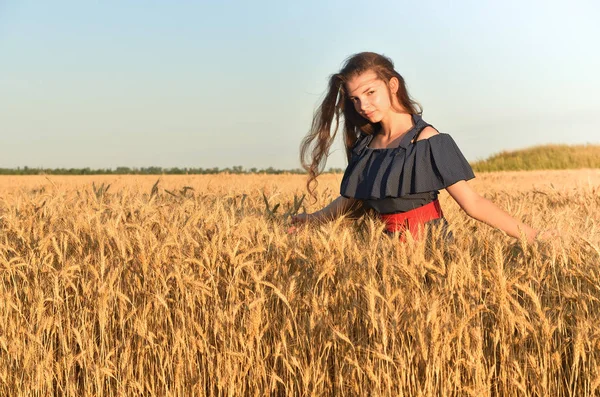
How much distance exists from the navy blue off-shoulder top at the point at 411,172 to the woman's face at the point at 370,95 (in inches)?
7.6

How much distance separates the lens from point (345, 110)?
3.77 metres

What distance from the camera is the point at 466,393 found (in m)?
1.97

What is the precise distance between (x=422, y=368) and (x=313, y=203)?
10.4ft

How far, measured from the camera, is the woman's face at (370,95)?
3367 mm

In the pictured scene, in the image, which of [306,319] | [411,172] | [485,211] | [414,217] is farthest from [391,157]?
[306,319]

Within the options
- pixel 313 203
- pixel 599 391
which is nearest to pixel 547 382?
pixel 599 391

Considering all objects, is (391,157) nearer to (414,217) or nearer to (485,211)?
(414,217)

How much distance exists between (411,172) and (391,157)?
157mm

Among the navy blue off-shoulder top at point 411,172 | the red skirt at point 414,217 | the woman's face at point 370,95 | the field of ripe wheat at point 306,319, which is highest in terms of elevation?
the woman's face at point 370,95

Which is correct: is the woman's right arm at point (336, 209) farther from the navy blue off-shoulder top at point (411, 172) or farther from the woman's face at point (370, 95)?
the woman's face at point (370, 95)

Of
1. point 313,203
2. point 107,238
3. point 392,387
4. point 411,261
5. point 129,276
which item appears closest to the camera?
point 392,387

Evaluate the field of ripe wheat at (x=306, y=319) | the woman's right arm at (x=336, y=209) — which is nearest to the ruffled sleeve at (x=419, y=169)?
the woman's right arm at (x=336, y=209)

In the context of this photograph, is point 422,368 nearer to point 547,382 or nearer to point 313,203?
point 547,382

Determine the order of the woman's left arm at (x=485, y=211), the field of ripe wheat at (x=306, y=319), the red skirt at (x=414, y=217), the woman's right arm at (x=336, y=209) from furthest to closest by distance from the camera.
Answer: the woman's right arm at (x=336, y=209) < the red skirt at (x=414, y=217) < the woman's left arm at (x=485, y=211) < the field of ripe wheat at (x=306, y=319)
